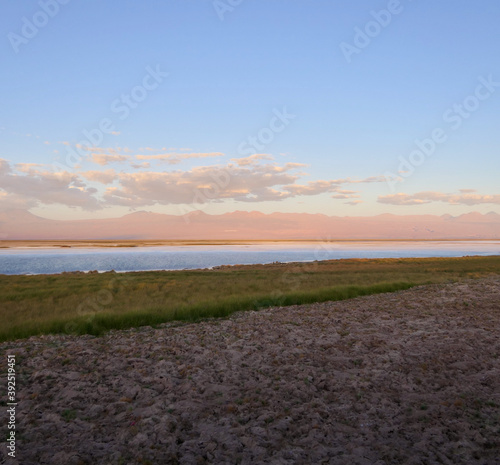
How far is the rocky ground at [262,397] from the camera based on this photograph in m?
5.61

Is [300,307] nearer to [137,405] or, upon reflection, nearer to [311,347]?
[311,347]

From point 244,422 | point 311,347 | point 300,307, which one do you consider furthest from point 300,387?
point 300,307

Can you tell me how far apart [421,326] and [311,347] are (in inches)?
195

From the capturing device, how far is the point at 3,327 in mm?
13719

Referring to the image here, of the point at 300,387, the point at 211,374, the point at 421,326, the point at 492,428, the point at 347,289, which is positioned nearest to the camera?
the point at 492,428

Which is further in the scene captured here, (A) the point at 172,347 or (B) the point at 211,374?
(A) the point at 172,347

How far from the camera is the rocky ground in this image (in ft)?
18.4

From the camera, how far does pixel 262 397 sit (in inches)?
291
